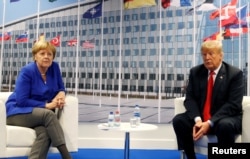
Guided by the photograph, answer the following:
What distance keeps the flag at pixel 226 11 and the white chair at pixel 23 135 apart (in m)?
1.97

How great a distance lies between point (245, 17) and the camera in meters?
3.51

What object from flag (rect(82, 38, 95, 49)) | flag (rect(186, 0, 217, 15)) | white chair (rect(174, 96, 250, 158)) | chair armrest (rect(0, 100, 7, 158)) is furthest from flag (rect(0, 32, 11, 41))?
white chair (rect(174, 96, 250, 158))

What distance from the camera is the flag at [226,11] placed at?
11.6ft

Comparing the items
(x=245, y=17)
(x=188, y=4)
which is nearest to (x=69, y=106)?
(x=188, y=4)

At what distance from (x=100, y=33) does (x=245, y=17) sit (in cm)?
165

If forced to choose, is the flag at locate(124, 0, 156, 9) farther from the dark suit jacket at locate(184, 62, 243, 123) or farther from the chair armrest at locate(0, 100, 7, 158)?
the chair armrest at locate(0, 100, 7, 158)

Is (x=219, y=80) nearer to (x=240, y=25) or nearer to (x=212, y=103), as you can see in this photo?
(x=212, y=103)

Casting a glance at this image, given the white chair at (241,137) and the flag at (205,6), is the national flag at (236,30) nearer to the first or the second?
the flag at (205,6)

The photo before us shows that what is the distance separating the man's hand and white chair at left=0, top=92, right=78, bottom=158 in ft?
3.24

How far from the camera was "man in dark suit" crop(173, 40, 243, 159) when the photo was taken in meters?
2.42

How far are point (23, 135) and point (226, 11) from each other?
254cm

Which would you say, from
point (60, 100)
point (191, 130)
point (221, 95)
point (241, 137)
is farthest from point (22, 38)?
point (241, 137)

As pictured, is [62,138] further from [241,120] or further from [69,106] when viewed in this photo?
[241,120]

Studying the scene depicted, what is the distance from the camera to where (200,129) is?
7.86 feet
